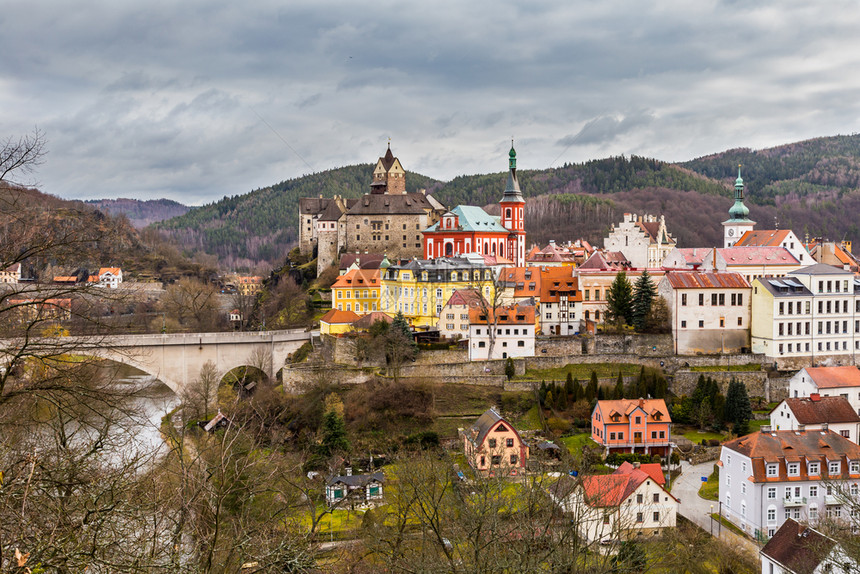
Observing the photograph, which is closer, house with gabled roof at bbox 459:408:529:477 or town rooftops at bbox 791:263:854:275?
house with gabled roof at bbox 459:408:529:477

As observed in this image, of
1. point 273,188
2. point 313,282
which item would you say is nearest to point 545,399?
point 313,282

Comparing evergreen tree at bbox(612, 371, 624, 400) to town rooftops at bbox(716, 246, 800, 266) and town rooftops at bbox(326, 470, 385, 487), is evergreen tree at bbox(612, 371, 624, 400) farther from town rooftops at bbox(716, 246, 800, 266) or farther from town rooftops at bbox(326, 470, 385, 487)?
town rooftops at bbox(716, 246, 800, 266)

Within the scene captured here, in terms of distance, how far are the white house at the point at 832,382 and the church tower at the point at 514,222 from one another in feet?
82.0

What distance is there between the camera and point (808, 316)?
43.8 metres

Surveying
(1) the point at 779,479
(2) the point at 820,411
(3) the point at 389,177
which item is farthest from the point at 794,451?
(3) the point at 389,177

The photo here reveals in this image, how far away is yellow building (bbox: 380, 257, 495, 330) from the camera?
4666cm

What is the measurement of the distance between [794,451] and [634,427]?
24.7 ft

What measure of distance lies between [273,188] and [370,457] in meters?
139

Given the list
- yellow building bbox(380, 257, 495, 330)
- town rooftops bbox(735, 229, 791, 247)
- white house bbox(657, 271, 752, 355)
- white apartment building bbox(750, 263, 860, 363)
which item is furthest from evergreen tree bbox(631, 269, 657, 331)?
town rooftops bbox(735, 229, 791, 247)

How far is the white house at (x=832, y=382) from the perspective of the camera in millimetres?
38875

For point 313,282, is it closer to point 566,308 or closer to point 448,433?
point 566,308

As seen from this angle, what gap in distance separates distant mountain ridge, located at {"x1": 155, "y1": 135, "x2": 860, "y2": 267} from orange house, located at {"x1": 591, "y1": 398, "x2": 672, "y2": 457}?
238ft

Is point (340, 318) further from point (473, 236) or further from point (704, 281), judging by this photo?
point (704, 281)

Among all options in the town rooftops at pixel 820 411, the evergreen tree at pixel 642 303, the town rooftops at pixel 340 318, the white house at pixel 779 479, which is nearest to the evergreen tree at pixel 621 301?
the evergreen tree at pixel 642 303
